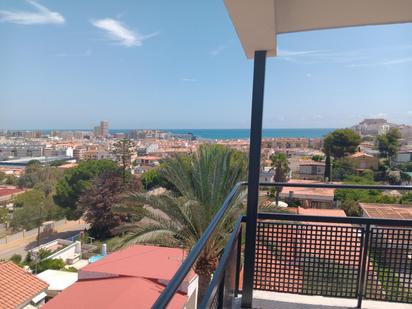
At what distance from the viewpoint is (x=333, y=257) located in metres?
2.01

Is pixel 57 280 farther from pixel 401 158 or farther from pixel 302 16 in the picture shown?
pixel 401 158

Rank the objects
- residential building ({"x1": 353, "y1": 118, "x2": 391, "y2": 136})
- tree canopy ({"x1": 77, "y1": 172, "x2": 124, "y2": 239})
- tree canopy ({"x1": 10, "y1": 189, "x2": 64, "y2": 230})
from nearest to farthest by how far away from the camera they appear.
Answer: residential building ({"x1": 353, "y1": 118, "x2": 391, "y2": 136}) → tree canopy ({"x1": 77, "y1": 172, "x2": 124, "y2": 239}) → tree canopy ({"x1": 10, "y1": 189, "x2": 64, "y2": 230})

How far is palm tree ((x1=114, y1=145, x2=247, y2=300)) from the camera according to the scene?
514cm

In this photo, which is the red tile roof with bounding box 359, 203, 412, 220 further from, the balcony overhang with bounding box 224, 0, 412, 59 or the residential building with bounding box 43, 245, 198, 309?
the balcony overhang with bounding box 224, 0, 412, 59

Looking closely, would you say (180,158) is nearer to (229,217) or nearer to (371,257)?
(229,217)

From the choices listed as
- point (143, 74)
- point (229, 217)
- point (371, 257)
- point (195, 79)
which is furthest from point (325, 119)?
point (195, 79)

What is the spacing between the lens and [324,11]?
4.99ft

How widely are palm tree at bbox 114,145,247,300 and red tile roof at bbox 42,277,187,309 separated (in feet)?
3.84

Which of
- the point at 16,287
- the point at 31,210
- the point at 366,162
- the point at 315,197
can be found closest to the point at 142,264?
the point at 16,287

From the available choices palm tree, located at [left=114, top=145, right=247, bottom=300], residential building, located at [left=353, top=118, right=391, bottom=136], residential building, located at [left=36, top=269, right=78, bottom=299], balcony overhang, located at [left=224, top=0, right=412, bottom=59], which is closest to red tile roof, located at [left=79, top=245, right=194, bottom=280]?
palm tree, located at [left=114, top=145, right=247, bottom=300]

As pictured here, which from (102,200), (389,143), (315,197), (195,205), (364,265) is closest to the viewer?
(364,265)

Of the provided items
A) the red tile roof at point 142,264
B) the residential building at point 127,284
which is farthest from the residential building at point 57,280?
the residential building at point 127,284

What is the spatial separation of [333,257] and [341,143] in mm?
16686

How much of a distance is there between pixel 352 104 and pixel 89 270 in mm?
20773
